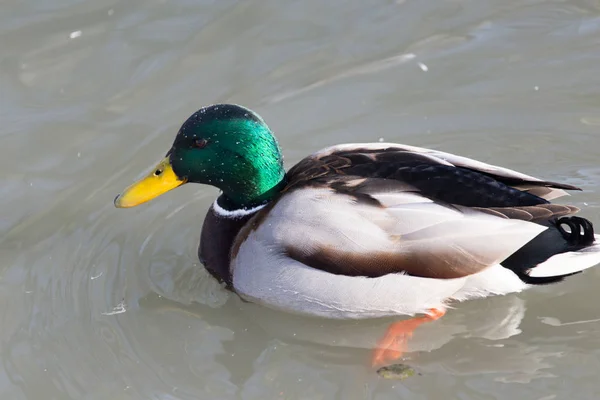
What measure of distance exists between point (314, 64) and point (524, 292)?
2942 millimetres

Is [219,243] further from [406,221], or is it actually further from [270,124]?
[270,124]

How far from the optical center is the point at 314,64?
7.98 m

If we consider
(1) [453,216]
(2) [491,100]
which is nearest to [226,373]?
(1) [453,216]

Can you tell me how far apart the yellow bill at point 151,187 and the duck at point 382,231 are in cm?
1

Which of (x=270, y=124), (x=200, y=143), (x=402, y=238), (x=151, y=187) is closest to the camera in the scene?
(x=402, y=238)

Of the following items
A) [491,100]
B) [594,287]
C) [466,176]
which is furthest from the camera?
[491,100]

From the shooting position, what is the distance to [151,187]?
5848 mm

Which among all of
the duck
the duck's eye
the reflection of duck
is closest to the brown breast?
the duck

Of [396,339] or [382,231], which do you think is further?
[396,339]

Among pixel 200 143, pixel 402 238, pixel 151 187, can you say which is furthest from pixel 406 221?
pixel 151 187

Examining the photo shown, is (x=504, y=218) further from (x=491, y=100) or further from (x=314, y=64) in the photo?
(x=314, y=64)

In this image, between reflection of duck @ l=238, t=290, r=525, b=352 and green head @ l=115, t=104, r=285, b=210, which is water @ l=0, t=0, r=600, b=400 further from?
green head @ l=115, t=104, r=285, b=210

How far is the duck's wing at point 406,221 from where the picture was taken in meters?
5.25

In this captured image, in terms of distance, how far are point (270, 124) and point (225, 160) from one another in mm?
1696
